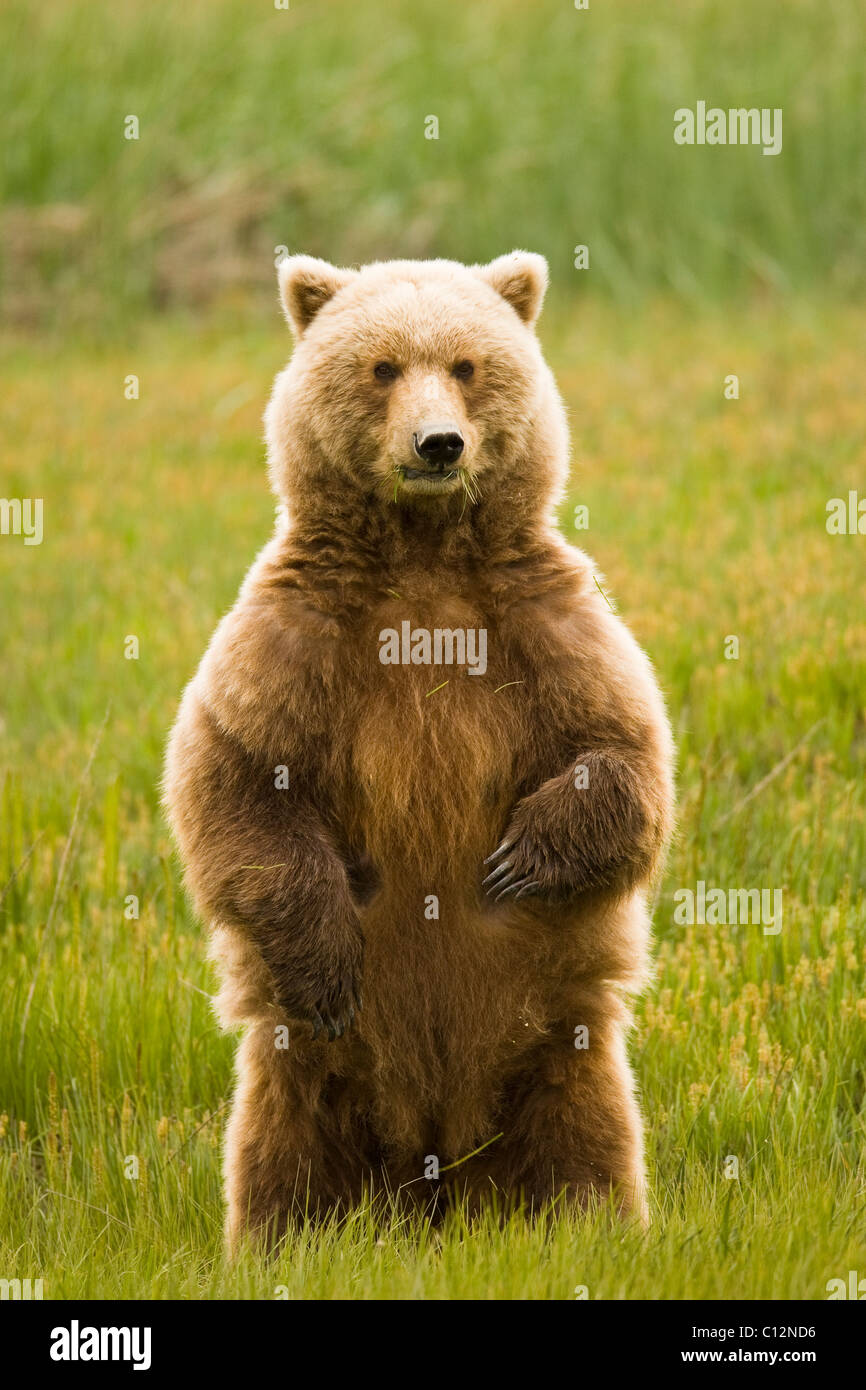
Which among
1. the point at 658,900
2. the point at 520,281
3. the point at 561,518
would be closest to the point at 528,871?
the point at 520,281

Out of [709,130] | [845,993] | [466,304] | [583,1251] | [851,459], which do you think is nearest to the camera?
[583,1251]

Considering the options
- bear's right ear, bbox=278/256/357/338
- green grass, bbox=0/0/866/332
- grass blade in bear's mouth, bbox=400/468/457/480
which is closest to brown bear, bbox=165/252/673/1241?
grass blade in bear's mouth, bbox=400/468/457/480

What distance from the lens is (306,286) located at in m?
4.38

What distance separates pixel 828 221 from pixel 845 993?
30.8 feet

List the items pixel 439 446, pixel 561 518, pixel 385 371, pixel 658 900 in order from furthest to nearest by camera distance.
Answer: pixel 561 518
pixel 658 900
pixel 385 371
pixel 439 446

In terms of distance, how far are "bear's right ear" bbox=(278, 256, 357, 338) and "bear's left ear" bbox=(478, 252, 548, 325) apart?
1.16ft

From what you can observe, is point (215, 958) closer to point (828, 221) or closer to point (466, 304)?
point (466, 304)

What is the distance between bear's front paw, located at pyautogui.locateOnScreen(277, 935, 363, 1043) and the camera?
3916mm

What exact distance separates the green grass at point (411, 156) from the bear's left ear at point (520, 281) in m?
8.96

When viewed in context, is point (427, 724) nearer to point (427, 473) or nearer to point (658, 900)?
point (427, 473)

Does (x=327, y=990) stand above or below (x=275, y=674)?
below

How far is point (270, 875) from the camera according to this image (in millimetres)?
3939

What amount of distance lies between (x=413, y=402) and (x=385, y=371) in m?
0.19

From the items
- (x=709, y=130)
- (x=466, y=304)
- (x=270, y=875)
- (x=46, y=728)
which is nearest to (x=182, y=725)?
(x=270, y=875)
